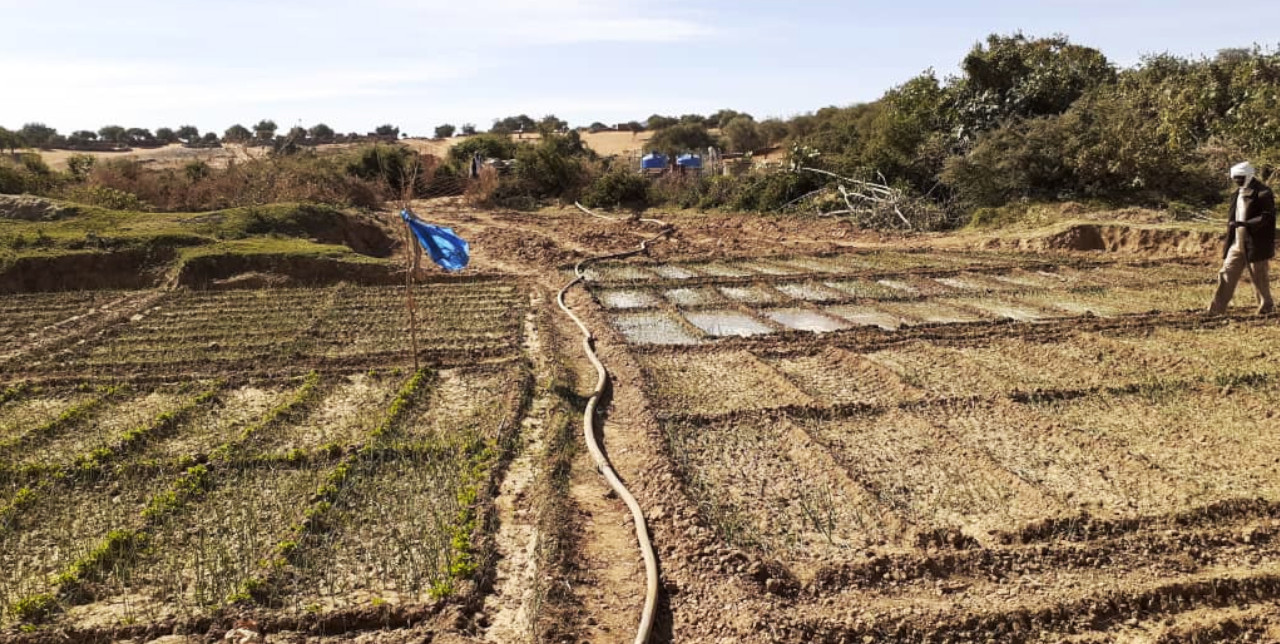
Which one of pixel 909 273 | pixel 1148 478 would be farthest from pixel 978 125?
pixel 1148 478

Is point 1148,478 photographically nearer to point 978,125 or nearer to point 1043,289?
point 1043,289

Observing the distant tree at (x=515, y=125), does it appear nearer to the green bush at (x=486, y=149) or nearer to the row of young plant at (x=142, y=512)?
the green bush at (x=486, y=149)

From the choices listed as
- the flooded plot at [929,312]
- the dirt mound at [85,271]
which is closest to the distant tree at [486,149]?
the dirt mound at [85,271]

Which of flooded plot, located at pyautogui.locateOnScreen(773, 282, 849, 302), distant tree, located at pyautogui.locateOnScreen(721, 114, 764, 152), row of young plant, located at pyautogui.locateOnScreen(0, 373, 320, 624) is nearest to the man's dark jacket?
flooded plot, located at pyautogui.locateOnScreen(773, 282, 849, 302)

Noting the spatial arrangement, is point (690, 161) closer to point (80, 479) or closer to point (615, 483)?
point (615, 483)

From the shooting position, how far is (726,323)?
993 centimetres

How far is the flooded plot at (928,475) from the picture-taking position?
4715 millimetres

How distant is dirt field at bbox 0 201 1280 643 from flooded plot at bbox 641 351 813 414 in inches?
2.1

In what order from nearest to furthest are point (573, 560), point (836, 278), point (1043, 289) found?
point (573, 560)
point (1043, 289)
point (836, 278)

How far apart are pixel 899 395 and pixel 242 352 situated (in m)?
6.78

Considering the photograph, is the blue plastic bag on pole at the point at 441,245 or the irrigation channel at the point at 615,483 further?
the blue plastic bag on pole at the point at 441,245

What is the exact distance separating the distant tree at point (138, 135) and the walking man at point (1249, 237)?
63679mm

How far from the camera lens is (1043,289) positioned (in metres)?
11.1

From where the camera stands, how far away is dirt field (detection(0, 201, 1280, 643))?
389cm
